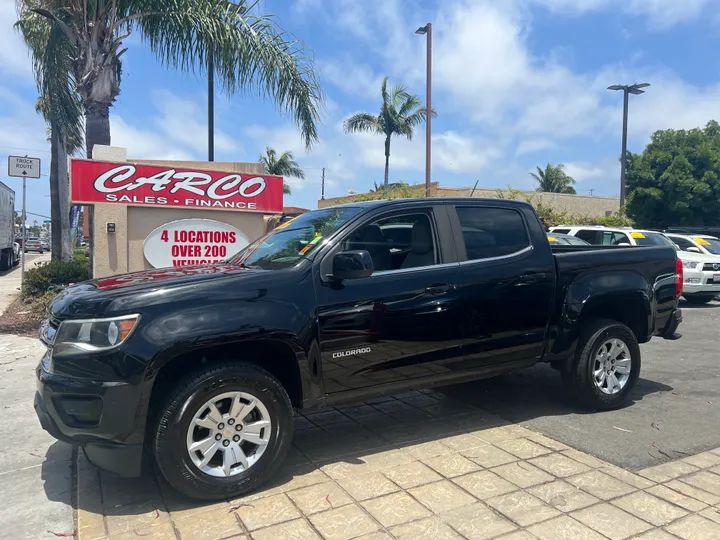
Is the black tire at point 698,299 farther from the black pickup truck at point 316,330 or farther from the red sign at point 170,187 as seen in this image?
the red sign at point 170,187

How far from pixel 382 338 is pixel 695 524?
217 cm

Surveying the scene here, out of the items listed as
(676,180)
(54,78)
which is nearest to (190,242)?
(54,78)

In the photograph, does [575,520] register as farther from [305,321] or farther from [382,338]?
[305,321]

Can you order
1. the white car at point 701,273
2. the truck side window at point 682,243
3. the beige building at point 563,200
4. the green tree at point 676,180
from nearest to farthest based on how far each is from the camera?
the white car at point 701,273 < the truck side window at point 682,243 < the green tree at point 676,180 < the beige building at point 563,200

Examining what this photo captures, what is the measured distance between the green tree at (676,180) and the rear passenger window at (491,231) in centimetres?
2325

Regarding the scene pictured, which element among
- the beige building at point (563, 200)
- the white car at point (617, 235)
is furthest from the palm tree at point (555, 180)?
the white car at point (617, 235)

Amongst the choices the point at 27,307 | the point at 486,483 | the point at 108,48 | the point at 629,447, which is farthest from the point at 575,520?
the point at 27,307

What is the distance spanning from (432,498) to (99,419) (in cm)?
207

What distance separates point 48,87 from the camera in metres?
10.7

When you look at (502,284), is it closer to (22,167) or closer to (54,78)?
(54,78)

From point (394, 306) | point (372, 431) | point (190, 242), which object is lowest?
point (372, 431)

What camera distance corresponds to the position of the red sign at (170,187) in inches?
359

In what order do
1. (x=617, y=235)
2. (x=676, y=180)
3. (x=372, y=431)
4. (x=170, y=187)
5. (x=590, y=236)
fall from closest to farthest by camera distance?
1. (x=372, y=431)
2. (x=170, y=187)
3. (x=617, y=235)
4. (x=590, y=236)
5. (x=676, y=180)

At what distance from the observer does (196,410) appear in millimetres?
3488
